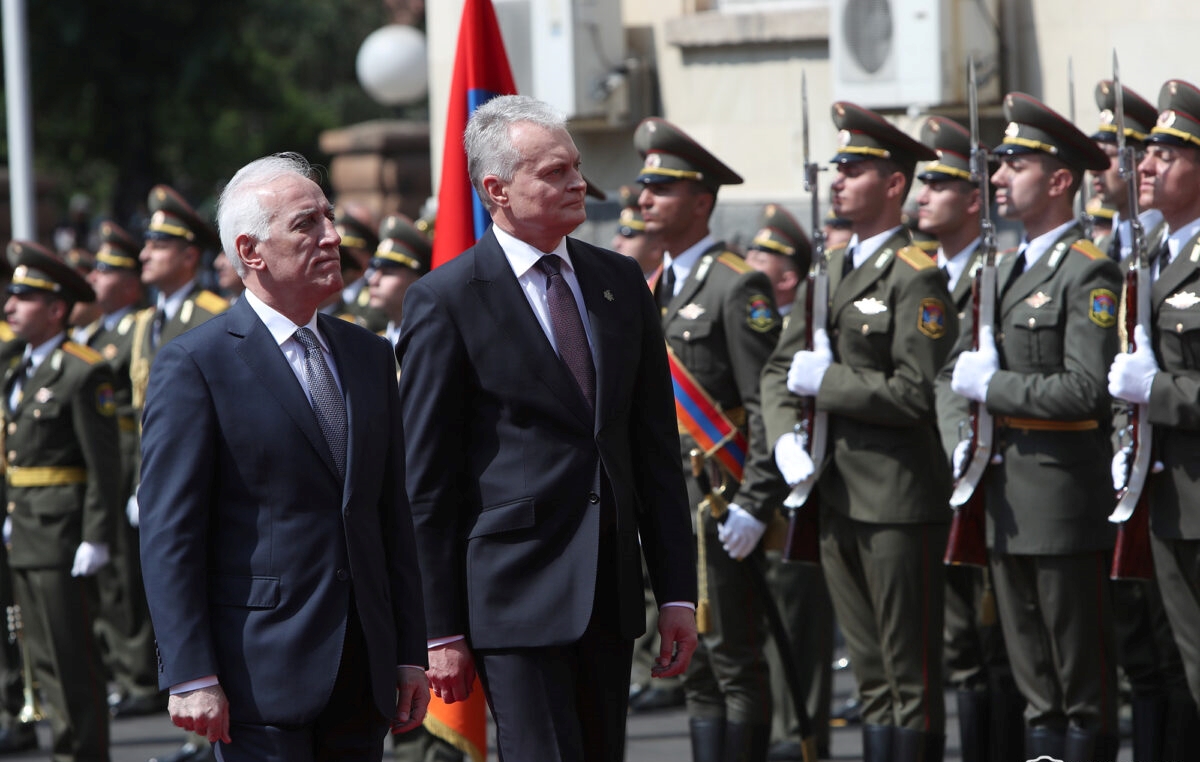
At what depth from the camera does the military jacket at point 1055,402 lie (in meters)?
5.77

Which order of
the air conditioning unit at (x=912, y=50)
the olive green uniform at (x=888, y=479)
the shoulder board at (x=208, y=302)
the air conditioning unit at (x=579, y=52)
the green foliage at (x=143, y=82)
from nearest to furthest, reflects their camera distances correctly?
the olive green uniform at (x=888, y=479)
the shoulder board at (x=208, y=302)
the air conditioning unit at (x=912, y=50)
the air conditioning unit at (x=579, y=52)
the green foliage at (x=143, y=82)

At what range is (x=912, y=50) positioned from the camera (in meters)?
10.1

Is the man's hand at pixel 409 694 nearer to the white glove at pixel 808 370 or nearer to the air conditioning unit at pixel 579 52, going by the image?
the white glove at pixel 808 370

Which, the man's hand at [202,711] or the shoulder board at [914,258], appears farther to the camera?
the shoulder board at [914,258]

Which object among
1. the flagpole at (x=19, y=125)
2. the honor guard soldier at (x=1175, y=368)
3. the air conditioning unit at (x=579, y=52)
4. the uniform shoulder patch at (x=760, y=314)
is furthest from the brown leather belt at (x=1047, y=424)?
the flagpole at (x=19, y=125)

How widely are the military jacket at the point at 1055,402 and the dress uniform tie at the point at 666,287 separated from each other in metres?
1.25

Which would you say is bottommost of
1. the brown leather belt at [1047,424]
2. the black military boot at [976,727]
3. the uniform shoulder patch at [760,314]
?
the black military boot at [976,727]

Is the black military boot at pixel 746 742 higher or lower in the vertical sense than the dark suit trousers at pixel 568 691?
lower

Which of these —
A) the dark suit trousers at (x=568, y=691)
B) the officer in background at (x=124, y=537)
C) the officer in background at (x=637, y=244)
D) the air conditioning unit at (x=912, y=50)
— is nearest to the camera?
the dark suit trousers at (x=568, y=691)

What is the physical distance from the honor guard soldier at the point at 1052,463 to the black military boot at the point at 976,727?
31.4 inches

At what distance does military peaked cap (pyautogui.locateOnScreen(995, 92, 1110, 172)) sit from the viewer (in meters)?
6.09

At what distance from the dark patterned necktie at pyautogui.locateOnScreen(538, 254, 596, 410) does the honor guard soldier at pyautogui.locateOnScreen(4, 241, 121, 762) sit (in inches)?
146

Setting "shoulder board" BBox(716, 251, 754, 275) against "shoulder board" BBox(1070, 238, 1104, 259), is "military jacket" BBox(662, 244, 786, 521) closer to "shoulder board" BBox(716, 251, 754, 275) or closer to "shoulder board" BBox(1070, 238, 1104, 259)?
"shoulder board" BBox(716, 251, 754, 275)

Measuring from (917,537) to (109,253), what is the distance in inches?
223
